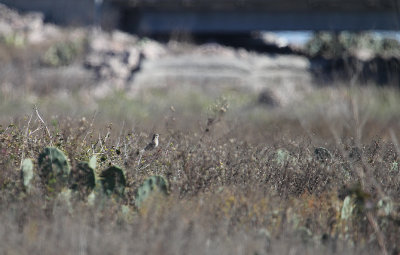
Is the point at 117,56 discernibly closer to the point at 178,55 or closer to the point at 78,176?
the point at 178,55

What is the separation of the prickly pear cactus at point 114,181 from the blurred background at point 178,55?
9947 mm

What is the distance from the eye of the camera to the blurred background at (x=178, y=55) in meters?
19.6

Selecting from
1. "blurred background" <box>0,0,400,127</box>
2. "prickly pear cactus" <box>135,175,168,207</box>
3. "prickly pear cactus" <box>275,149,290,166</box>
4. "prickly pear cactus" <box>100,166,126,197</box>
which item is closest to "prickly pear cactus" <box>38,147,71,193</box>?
"prickly pear cactus" <box>100,166,126,197</box>

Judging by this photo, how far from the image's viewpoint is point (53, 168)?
527 cm

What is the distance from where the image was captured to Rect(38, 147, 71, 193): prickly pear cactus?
5.23m

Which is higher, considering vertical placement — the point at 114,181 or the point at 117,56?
the point at 117,56

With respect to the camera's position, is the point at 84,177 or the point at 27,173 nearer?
the point at 27,173

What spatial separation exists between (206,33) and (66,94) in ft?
50.3

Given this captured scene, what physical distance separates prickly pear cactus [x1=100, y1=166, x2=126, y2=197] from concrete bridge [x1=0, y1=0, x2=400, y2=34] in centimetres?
2547

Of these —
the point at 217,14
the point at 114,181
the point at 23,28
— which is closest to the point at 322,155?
the point at 114,181

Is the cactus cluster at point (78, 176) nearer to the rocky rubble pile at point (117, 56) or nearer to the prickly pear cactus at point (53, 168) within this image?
the prickly pear cactus at point (53, 168)

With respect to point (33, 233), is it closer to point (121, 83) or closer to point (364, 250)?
point (364, 250)

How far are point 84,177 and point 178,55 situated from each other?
22447 millimetres

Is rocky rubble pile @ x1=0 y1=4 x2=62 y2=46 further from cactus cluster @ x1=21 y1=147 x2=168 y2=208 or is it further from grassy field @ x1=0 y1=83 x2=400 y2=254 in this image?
cactus cluster @ x1=21 y1=147 x2=168 y2=208
